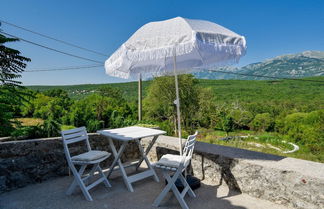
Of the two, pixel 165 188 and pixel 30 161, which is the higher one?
pixel 30 161

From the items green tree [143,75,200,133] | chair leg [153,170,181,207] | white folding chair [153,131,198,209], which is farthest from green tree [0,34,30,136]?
green tree [143,75,200,133]

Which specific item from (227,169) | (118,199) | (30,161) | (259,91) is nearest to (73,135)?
(30,161)

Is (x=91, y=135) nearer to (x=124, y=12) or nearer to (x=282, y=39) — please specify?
(x=124, y=12)

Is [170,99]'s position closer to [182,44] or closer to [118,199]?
[118,199]

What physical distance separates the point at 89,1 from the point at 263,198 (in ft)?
29.6

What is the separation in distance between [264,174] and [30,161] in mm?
3014

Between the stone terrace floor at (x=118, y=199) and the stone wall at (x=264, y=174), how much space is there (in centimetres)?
11

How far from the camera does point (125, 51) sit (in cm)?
241

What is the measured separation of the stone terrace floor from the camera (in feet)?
7.58

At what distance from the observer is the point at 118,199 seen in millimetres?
2492

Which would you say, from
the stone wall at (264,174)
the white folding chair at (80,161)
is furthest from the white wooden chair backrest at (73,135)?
the stone wall at (264,174)

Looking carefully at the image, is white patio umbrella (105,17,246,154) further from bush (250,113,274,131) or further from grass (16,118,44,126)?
bush (250,113,274,131)

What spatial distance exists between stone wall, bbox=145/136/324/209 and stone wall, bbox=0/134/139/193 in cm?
203

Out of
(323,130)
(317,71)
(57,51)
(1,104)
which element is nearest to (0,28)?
(1,104)
